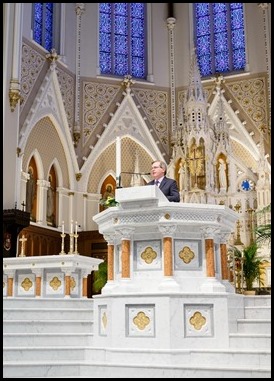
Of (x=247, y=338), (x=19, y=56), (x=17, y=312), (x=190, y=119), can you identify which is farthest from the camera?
(x=190, y=119)

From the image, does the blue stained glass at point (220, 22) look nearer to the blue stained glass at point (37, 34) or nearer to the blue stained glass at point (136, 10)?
the blue stained glass at point (136, 10)


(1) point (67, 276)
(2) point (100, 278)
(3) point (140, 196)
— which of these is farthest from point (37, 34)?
(3) point (140, 196)

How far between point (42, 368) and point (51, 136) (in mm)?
12368

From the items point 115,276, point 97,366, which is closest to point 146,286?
point 115,276

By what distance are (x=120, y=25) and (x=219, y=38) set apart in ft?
13.1

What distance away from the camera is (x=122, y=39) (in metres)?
22.1

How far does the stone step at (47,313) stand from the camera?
27.2 feet

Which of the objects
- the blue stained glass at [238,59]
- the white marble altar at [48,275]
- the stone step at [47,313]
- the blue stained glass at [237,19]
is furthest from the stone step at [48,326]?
the blue stained glass at [237,19]

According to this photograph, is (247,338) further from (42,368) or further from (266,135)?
(266,135)

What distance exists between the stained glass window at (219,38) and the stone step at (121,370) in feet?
53.2

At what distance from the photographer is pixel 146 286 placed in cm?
709

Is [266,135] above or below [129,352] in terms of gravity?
above

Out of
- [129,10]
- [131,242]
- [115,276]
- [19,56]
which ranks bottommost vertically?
[115,276]

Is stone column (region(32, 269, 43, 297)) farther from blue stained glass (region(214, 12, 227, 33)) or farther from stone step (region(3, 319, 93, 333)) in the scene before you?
blue stained glass (region(214, 12, 227, 33))
